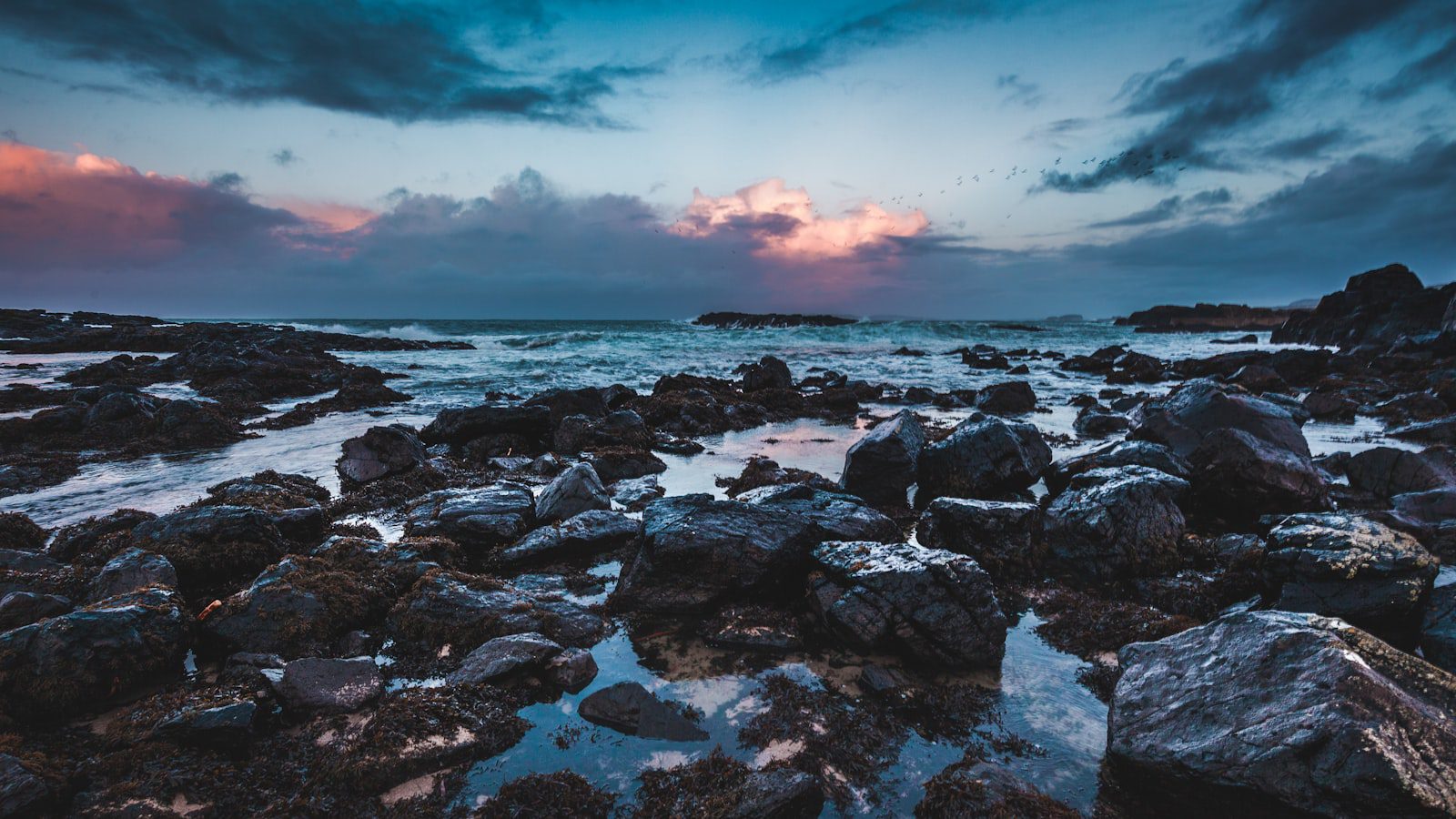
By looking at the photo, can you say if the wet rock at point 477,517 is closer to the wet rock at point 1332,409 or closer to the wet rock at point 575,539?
the wet rock at point 575,539

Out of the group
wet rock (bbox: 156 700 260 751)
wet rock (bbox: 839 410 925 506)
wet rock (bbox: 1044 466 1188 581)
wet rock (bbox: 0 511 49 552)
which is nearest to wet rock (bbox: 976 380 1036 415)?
wet rock (bbox: 839 410 925 506)

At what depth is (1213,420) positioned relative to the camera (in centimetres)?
986

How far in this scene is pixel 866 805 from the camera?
3.44 metres

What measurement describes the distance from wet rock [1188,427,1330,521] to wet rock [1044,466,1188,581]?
1.58 metres

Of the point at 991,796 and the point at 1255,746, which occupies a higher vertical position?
the point at 1255,746

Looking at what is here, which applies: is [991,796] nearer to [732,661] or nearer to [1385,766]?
[1385,766]

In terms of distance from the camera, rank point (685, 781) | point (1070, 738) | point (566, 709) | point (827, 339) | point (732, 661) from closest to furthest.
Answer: point (685, 781), point (1070, 738), point (566, 709), point (732, 661), point (827, 339)

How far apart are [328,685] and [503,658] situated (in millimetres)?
1206

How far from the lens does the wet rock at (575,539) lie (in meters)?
6.97

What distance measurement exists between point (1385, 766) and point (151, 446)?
18456 mm

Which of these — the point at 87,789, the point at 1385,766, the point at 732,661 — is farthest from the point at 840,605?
the point at 87,789

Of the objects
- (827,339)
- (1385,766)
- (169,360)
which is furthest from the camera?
(827,339)

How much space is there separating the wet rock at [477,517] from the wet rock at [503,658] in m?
2.72

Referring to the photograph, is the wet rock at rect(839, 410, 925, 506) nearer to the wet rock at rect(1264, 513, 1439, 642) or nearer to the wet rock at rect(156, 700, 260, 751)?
the wet rock at rect(1264, 513, 1439, 642)
